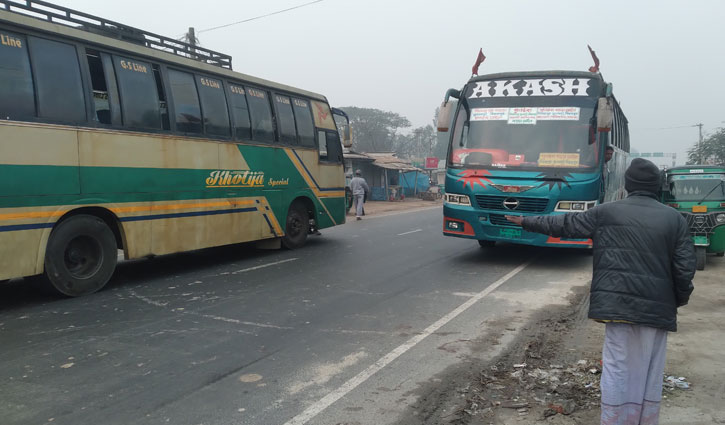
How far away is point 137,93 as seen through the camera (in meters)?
7.88

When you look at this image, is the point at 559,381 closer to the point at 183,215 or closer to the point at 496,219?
the point at 496,219

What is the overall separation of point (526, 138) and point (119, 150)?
22.4 feet

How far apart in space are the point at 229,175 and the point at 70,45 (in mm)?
3332

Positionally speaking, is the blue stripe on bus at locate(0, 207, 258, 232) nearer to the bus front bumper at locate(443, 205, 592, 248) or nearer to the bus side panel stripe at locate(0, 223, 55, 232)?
the bus side panel stripe at locate(0, 223, 55, 232)

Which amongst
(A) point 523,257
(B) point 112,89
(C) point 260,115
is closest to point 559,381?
(A) point 523,257

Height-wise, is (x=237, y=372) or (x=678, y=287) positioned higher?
(x=678, y=287)

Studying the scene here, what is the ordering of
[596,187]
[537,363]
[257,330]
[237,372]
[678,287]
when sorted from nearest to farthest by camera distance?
[678,287]
[237,372]
[537,363]
[257,330]
[596,187]

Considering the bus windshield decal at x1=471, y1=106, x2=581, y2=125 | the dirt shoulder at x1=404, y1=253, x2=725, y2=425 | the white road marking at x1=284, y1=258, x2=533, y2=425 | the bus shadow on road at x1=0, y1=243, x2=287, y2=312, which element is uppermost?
the bus windshield decal at x1=471, y1=106, x2=581, y2=125

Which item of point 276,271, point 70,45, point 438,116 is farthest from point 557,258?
point 70,45

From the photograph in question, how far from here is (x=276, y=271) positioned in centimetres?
909

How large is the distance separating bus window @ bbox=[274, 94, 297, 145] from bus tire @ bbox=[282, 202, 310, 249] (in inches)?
58.9

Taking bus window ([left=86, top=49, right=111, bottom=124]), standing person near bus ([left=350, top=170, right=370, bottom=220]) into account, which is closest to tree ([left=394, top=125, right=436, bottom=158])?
standing person near bus ([left=350, top=170, right=370, bottom=220])

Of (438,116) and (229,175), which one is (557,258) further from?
(229,175)

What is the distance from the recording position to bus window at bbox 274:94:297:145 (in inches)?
433
